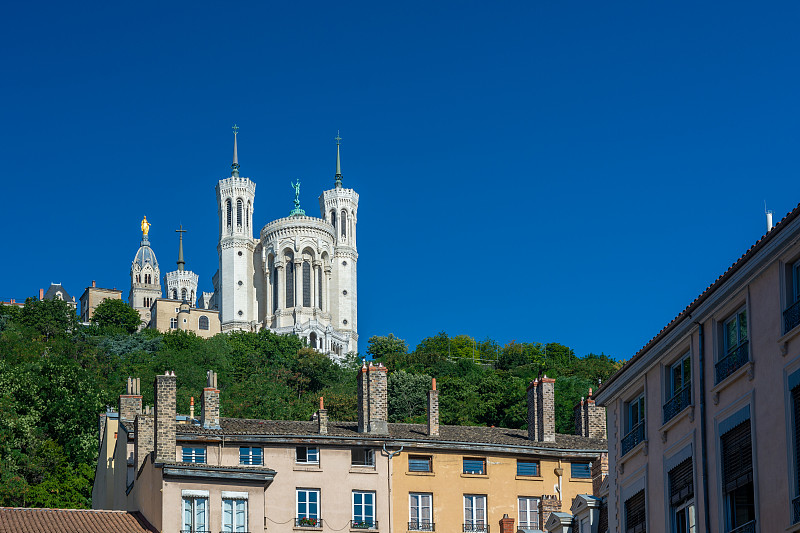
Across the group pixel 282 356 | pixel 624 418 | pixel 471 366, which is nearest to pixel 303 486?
pixel 624 418

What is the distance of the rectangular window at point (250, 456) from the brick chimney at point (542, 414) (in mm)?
10645

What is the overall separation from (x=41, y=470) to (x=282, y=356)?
73.6 m

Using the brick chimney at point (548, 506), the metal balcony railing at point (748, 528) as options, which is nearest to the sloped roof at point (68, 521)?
the brick chimney at point (548, 506)

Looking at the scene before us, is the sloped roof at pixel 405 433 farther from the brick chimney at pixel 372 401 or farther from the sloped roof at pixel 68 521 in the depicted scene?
the sloped roof at pixel 68 521

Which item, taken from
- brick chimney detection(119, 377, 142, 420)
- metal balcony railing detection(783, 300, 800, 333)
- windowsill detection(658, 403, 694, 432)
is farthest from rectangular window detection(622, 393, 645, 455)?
brick chimney detection(119, 377, 142, 420)

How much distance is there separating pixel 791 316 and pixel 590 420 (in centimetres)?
3270

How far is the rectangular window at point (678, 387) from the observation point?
2711 cm

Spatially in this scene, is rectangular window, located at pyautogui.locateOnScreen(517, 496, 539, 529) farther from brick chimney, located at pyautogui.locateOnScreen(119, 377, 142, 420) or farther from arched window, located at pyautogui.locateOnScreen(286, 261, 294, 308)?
arched window, located at pyautogui.locateOnScreen(286, 261, 294, 308)

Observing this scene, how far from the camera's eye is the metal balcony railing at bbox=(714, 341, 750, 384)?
24.8m

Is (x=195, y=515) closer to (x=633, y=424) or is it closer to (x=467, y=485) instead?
(x=467, y=485)

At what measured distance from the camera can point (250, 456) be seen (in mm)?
49562

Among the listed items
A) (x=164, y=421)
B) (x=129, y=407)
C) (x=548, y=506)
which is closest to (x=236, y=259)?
(x=129, y=407)

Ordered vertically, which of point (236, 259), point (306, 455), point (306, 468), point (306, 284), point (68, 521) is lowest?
point (68, 521)

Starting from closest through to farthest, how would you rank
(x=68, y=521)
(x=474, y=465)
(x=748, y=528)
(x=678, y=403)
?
(x=748, y=528) < (x=678, y=403) < (x=68, y=521) < (x=474, y=465)
